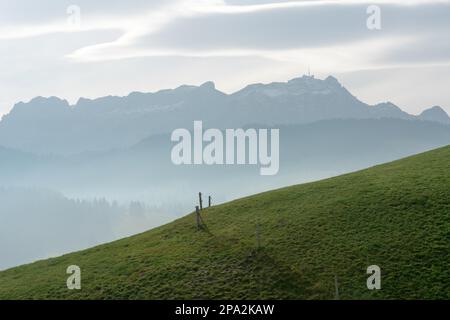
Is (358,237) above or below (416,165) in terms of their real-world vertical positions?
below

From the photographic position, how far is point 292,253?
158 ft

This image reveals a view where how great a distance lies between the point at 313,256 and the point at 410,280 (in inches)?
331

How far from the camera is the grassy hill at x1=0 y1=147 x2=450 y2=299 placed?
42.8 meters

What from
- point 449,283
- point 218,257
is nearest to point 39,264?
point 218,257

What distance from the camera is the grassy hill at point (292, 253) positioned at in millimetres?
42781

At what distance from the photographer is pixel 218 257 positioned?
162ft

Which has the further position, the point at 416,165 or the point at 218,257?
the point at 416,165

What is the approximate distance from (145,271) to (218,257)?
6.56 metres
